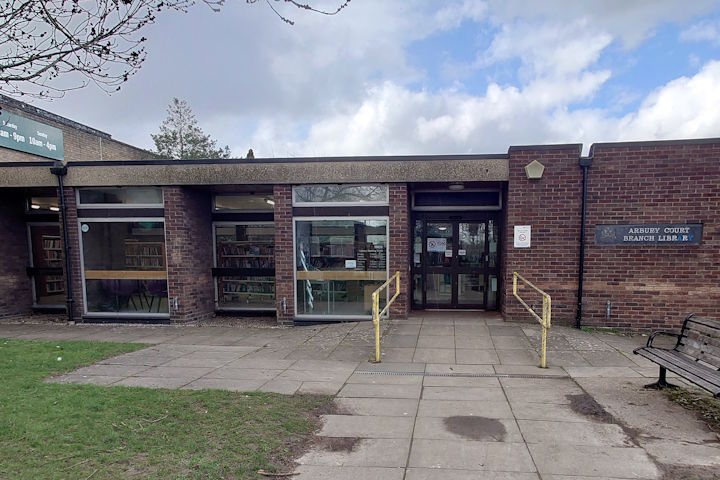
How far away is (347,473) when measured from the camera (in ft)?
9.96

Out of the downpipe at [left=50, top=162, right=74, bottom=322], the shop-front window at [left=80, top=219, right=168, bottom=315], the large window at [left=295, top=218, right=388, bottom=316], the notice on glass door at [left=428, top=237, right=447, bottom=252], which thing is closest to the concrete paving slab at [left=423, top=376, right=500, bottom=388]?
the large window at [left=295, top=218, right=388, bottom=316]

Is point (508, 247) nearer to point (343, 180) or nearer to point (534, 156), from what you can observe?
point (534, 156)

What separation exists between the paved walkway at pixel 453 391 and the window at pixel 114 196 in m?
2.84

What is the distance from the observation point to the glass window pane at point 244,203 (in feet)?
32.8

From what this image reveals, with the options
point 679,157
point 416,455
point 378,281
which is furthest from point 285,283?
point 679,157

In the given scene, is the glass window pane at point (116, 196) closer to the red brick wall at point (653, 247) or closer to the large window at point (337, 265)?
the large window at point (337, 265)

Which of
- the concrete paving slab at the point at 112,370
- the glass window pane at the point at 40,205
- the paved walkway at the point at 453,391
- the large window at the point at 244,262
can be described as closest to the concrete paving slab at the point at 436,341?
the paved walkway at the point at 453,391

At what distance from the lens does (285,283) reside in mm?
8695

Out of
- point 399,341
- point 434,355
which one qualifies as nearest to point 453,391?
point 434,355

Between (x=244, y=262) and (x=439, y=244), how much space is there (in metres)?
4.76

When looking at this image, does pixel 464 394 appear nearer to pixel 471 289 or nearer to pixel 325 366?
pixel 325 366

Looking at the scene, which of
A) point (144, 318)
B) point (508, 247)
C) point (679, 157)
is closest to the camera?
point (679, 157)

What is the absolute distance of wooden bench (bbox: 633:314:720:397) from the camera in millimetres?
3929

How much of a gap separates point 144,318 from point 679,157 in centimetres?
1124
